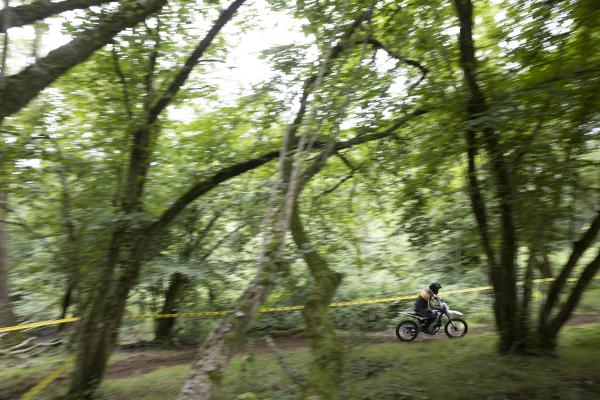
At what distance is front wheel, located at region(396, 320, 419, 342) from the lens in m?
10.1

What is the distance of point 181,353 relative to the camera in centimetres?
1084

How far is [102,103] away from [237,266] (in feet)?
16.7

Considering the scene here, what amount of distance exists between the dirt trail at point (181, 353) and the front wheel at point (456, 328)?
0.18 m

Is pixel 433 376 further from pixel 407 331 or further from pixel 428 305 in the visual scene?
pixel 428 305

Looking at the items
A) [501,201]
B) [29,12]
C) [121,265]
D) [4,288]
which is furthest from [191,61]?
[4,288]

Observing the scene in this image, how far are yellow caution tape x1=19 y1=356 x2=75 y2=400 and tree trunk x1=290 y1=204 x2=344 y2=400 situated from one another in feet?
15.4

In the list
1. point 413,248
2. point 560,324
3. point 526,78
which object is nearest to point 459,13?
point 526,78

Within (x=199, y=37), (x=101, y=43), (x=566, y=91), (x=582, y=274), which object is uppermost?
(x=199, y=37)

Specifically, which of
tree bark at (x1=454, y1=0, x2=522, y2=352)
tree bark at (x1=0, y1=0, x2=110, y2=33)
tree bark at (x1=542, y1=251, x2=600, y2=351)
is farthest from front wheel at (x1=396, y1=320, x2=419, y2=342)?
tree bark at (x1=0, y1=0, x2=110, y2=33)

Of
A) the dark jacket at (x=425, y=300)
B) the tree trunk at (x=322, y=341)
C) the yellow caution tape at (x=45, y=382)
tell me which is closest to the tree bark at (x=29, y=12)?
the tree trunk at (x=322, y=341)

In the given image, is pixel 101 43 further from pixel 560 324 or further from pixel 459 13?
pixel 560 324

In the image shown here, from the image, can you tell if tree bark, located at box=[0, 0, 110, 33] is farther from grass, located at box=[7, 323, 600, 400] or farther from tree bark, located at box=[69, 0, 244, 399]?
grass, located at box=[7, 323, 600, 400]

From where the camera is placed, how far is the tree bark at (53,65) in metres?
3.87

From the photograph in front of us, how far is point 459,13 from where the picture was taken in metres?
6.39
